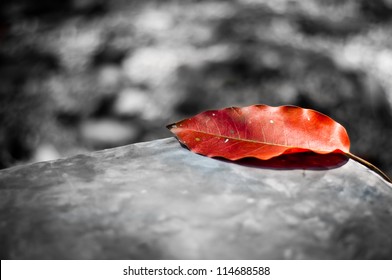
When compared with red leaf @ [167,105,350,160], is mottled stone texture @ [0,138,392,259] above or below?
below

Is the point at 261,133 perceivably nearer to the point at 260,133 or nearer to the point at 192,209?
the point at 260,133

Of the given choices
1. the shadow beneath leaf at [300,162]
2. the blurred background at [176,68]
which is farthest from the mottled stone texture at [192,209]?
the blurred background at [176,68]

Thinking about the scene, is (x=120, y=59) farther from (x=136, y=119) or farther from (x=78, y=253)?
(x=78, y=253)

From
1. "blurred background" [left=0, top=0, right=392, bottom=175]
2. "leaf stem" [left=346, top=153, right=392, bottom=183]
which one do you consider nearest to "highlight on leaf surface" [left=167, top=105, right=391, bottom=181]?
"leaf stem" [left=346, top=153, right=392, bottom=183]

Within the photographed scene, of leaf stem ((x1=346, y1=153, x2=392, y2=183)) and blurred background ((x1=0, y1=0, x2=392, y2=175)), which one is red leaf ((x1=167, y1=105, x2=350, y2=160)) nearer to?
leaf stem ((x1=346, y1=153, x2=392, y2=183))

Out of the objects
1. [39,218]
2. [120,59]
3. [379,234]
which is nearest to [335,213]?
[379,234]

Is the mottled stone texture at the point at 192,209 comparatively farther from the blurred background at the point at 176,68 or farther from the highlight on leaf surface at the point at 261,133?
the blurred background at the point at 176,68
